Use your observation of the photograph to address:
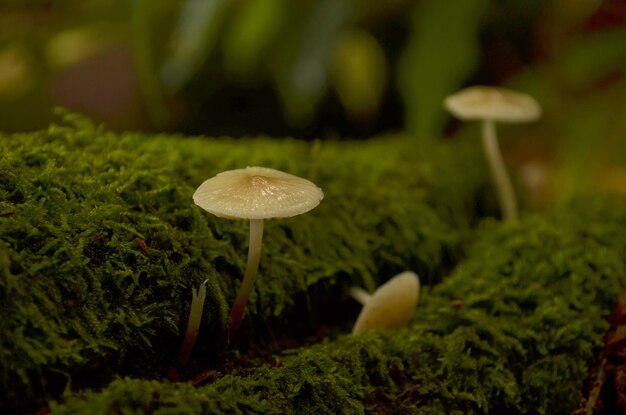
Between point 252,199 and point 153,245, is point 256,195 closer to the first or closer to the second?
point 252,199

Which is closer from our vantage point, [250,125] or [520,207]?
[520,207]

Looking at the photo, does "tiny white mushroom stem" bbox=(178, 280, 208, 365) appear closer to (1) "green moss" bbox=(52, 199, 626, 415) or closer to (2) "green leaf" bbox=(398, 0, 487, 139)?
(1) "green moss" bbox=(52, 199, 626, 415)

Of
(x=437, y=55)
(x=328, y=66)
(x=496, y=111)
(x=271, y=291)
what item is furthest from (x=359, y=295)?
(x=437, y=55)

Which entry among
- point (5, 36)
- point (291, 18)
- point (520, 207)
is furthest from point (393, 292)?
point (5, 36)

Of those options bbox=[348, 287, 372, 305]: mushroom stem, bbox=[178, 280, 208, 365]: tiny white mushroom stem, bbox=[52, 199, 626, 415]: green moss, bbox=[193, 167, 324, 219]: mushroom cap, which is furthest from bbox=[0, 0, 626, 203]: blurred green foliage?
bbox=[178, 280, 208, 365]: tiny white mushroom stem

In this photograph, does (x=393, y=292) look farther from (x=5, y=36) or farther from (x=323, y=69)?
(x=5, y=36)

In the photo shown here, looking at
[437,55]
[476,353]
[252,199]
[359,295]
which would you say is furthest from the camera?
[437,55]
